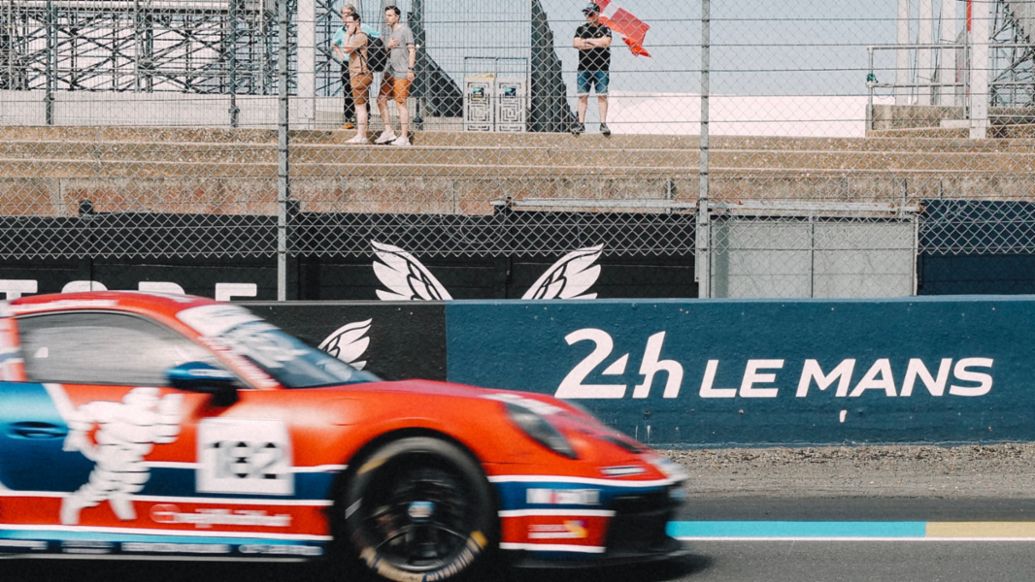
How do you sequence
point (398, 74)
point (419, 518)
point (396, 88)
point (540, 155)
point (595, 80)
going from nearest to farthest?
point (419, 518) → point (595, 80) → point (398, 74) → point (396, 88) → point (540, 155)

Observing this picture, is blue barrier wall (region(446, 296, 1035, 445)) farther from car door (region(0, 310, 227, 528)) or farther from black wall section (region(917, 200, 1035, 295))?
car door (region(0, 310, 227, 528))

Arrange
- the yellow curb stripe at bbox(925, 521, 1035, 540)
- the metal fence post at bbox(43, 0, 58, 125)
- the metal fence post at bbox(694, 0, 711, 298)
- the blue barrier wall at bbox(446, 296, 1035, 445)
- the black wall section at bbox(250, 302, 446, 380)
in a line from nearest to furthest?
the yellow curb stripe at bbox(925, 521, 1035, 540) → the blue barrier wall at bbox(446, 296, 1035, 445) → the black wall section at bbox(250, 302, 446, 380) → the metal fence post at bbox(694, 0, 711, 298) → the metal fence post at bbox(43, 0, 58, 125)

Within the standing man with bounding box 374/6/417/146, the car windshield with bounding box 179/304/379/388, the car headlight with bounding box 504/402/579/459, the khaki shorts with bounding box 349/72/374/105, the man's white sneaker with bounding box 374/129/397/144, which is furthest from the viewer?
the man's white sneaker with bounding box 374/129/397/144

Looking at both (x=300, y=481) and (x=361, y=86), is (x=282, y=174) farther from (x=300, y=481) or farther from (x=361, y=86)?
(x=300, y=481)

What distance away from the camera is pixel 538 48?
11.4m

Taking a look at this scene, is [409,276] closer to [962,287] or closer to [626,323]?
[626,323]

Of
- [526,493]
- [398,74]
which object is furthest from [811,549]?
[398,74]

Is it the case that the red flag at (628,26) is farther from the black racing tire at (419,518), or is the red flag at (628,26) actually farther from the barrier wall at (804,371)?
the black racing tire at (419,518)

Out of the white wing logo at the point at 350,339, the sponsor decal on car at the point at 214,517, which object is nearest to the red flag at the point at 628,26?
the white wing logo at the point at 350,339

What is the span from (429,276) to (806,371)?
137 inches

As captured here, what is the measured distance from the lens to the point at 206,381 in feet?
17.1

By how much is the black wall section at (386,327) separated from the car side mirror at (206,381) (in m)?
3.75

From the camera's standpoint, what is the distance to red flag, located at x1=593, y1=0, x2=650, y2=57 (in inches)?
420

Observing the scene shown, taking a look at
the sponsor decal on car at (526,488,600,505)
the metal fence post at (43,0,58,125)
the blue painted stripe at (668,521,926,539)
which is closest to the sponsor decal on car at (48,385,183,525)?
the sponsor decal on car at (526,488,600,505)
